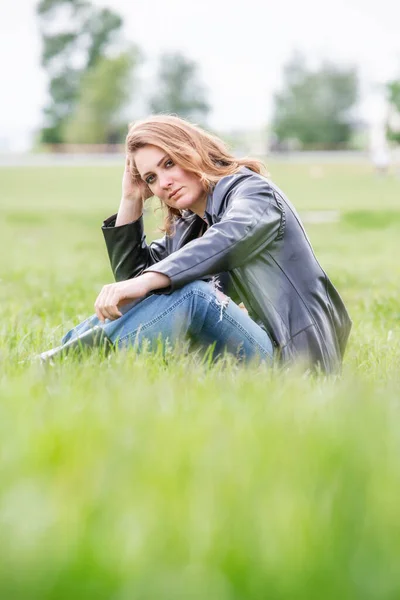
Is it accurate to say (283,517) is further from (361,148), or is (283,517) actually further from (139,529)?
(361,148)

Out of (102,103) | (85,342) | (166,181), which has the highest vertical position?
(166,181)

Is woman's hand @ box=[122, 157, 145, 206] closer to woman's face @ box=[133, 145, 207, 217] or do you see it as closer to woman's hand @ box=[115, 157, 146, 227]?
woman's hand @ box=[115, 157, 146, 227]

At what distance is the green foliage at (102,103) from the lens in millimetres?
95688

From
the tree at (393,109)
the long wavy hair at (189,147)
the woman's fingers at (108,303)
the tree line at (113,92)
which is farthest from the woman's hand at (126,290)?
the tree line at (113,92)

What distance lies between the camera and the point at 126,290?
3.43 m

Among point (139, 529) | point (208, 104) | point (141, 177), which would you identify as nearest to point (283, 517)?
point (139, 529)

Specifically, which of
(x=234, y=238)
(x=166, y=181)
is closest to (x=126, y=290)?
(x=234, y=238)

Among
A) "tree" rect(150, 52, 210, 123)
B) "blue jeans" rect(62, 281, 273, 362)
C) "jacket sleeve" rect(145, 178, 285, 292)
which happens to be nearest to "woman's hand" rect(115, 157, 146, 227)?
"jacket sleeve" rect(145, 178, 285, 292)

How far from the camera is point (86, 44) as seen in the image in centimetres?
10456

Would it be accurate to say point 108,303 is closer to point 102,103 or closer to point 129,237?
point 129,237

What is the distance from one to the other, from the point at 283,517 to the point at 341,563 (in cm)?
12

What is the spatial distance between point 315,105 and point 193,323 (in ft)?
326

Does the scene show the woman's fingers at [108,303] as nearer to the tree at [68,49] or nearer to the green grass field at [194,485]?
the green grass field at [194,485]

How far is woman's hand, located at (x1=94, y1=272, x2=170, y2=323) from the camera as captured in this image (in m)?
3.43
